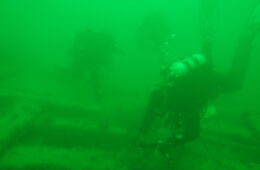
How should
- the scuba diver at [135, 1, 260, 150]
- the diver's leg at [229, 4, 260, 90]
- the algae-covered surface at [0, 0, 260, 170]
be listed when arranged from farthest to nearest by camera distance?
the diver's leg at [229, 4, 260, 90]
the scuba diver at [135, 1, 260, 150]
the algae-covered surface at [0, 0, 260, 170]

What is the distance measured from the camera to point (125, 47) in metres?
22.2

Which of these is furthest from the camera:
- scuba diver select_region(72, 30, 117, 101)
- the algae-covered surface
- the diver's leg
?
scuba diver select_region(72, 30, 117, 101)

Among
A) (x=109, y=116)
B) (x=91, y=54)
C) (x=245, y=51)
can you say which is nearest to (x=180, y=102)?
(x=109, y=116)

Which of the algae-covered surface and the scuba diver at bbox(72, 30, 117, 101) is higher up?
the scuba diver at bbox(72, 30, 117, 101)

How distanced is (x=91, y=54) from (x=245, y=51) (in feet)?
16.3

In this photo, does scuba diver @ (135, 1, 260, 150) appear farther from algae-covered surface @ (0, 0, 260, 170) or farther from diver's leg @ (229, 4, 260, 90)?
diver's leg @ (229, 4, 260, 90)

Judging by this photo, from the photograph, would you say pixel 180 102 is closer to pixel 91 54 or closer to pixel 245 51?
pixel 245 51

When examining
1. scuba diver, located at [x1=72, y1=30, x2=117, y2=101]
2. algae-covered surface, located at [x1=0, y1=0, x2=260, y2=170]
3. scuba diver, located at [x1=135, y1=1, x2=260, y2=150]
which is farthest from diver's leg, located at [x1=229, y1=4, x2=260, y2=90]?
scuba diver, located at [x1=72, y1=30, x2=117, y2=101]

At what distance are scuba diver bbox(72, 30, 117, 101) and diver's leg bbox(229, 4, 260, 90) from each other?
14.2 ft

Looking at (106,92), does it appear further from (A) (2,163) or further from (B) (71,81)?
(A) (2,163)

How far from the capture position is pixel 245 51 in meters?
8.42

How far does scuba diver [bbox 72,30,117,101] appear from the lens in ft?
31.9

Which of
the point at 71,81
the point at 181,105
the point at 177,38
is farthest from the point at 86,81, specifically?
the point at 177,38

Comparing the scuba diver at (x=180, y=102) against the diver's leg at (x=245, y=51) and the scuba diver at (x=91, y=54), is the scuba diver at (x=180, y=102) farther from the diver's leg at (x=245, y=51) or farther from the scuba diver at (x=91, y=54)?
the scuba diver at (x=91, y=54)
